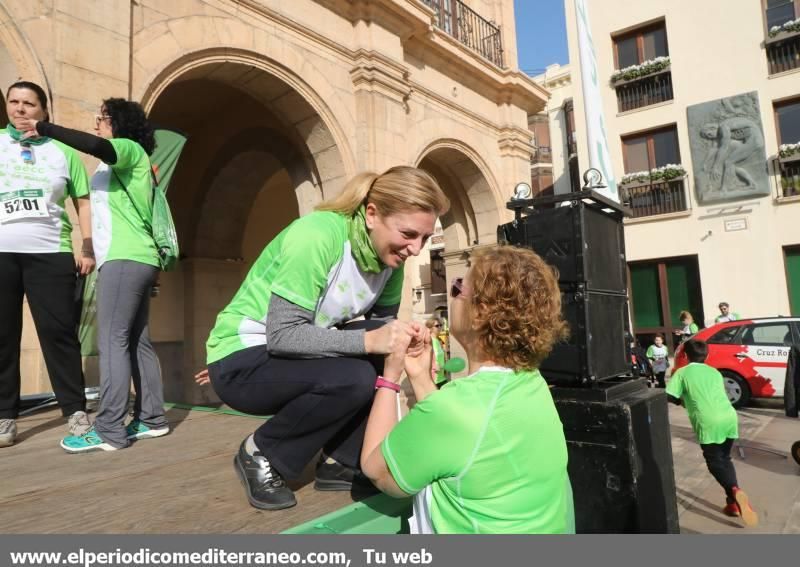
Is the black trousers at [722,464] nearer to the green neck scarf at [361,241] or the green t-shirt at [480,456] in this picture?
the green t-shirt at [480,456]

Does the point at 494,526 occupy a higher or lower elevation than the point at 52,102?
lower

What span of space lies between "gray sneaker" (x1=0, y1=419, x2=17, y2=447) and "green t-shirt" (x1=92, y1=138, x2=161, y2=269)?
0.96 m

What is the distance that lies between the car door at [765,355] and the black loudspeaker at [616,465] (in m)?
7.38

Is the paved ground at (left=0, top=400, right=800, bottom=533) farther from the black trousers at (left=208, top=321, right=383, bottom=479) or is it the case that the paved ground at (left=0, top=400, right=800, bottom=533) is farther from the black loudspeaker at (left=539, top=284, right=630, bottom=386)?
the black loudspeaker at (left=539, top=284, right=630, bottom=386)

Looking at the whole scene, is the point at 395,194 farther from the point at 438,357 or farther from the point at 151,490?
the point at 438,357

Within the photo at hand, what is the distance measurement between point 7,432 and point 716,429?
4746 millimetres

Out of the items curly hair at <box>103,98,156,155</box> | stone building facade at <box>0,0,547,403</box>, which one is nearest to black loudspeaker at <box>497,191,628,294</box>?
curly hair at <box>103,98,156,155</box>

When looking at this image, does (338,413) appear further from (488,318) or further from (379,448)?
(488,318)

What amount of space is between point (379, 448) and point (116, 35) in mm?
4899

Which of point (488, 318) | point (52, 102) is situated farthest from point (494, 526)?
point (52, 102)

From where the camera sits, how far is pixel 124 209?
9.14 feet

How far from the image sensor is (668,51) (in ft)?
53.5

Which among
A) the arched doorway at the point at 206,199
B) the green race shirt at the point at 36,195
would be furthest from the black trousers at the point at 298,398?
the arched doorway at the point at 206,199

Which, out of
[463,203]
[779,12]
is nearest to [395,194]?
[463,203]
